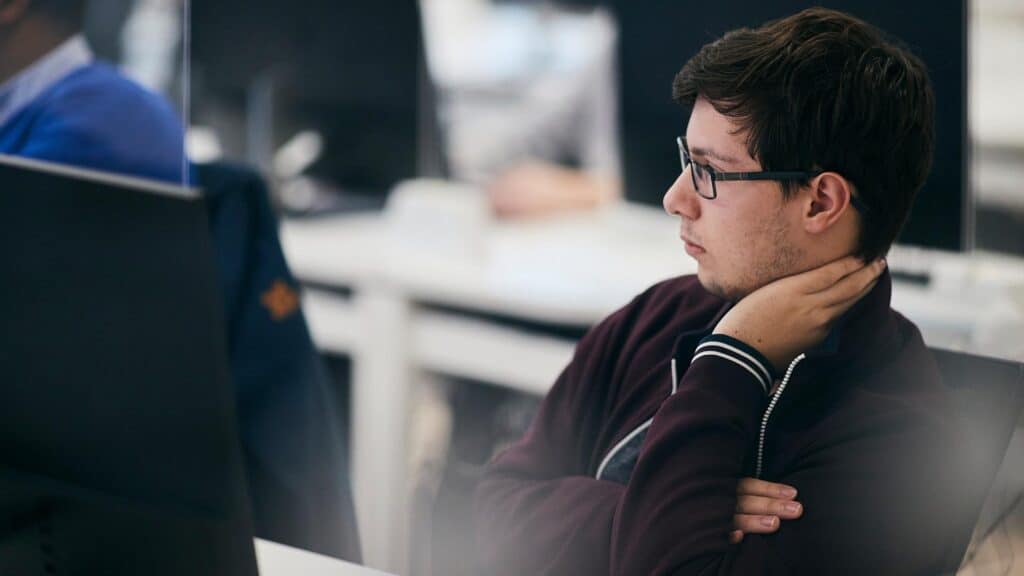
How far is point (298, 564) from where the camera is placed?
3.46 ft

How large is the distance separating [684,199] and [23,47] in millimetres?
964

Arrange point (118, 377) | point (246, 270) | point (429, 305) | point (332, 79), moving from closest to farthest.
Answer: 1. point (118, 377)
2. point (246, 270)
3. point (429, 305)
4. point (332, 79)

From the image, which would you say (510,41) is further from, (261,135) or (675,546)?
(675,546)

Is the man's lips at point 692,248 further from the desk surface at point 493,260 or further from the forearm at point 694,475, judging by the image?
the desk surface at point 493,260

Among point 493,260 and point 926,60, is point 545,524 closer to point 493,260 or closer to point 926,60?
point 926,60

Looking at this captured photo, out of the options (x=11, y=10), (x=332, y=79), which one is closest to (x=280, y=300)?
(x=11, y=10)

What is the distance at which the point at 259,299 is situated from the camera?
1571 mm

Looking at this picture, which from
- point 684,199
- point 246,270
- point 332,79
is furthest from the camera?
point 332,79

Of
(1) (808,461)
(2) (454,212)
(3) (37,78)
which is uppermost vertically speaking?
(3) (37,78)

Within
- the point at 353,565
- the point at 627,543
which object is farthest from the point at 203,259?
the point at 353,565

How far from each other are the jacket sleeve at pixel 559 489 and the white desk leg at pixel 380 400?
1.24 metres

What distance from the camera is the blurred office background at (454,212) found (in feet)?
3.21

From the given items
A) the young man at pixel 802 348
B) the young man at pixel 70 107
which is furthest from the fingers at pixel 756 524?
the young man at pixel 70 107

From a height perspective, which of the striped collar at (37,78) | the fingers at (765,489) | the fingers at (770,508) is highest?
the striped collar at (37,78)
